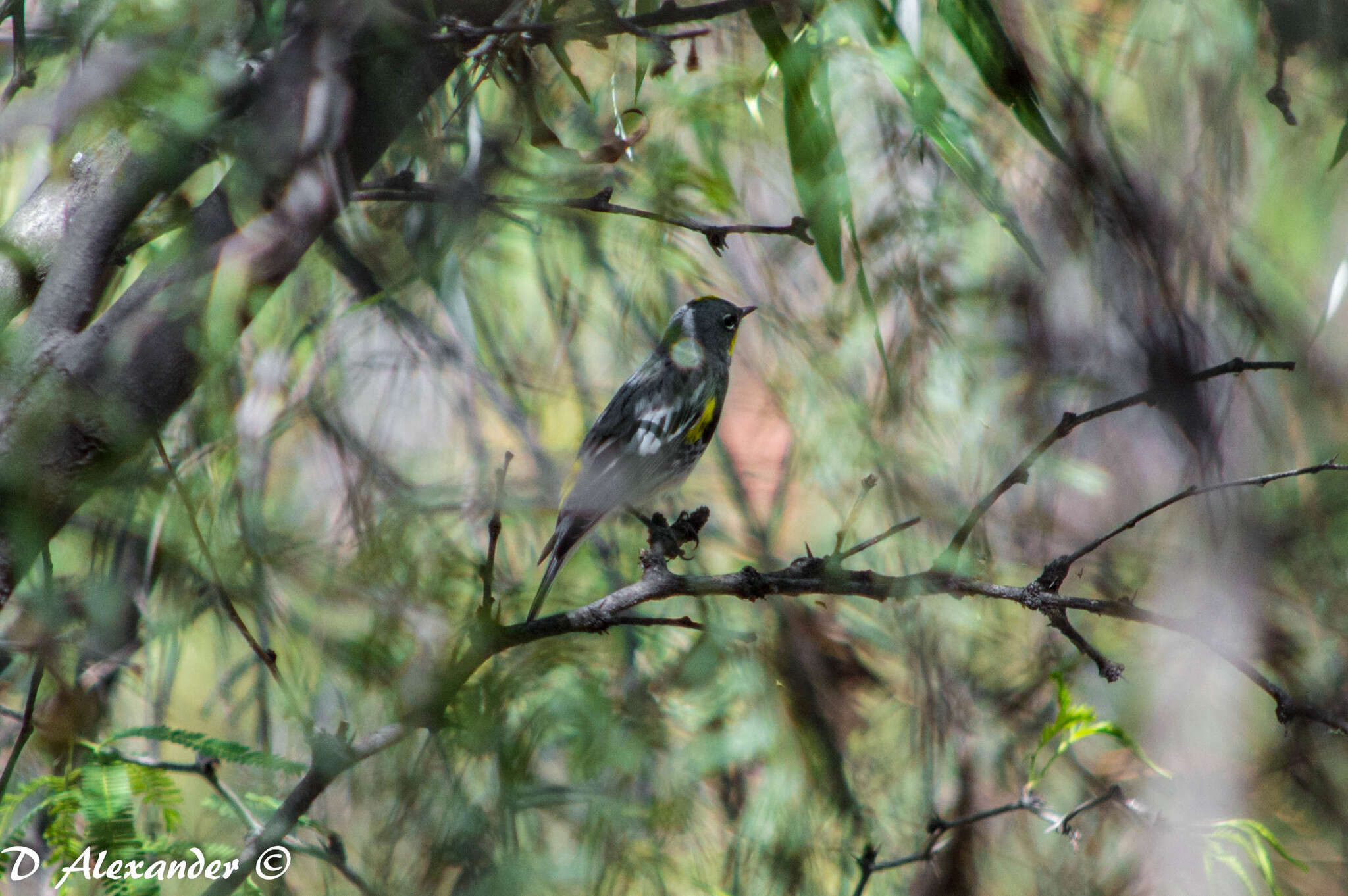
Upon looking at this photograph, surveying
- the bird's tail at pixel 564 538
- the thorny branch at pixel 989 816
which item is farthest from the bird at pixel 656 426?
the thorny branch at pixel 989 816

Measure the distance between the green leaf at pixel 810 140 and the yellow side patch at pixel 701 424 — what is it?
1.47 feet

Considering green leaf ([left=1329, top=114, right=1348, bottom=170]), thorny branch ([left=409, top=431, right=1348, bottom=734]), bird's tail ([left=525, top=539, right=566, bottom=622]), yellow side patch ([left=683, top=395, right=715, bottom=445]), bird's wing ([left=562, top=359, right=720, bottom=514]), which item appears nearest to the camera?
thorny branch ([left=409, top=431, right=1348, bottom=734])

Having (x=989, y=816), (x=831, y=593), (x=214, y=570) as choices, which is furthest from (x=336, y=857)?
(x=989, y=816)

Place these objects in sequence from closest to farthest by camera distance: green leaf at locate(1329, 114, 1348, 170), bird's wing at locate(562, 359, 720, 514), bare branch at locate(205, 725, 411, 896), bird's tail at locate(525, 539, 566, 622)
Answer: bare branch at locate(205, 725, 411, 896)
green leaf at locate(1329, 114, 1348, 170)
bird's tail at locate(525, 539, 566, 622)
bird's wing at locate(562, 359, 720, 514)

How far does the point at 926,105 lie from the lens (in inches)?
31.9

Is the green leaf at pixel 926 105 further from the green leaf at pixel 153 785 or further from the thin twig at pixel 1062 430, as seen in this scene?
the green leaf at pixel 153 785

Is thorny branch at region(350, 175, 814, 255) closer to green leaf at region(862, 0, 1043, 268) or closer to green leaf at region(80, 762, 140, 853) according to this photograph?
green leaf at region(862, 0, 1043, 268)

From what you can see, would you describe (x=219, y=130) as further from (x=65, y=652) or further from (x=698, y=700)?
(x=698, y=700)

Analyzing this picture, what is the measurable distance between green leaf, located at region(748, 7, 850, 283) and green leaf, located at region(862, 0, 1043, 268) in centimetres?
6

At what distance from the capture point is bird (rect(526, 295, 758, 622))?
100 centimetres

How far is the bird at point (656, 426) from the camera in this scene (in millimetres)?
996

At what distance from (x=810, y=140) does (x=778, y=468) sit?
502mm

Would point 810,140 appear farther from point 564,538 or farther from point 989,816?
point 989,816

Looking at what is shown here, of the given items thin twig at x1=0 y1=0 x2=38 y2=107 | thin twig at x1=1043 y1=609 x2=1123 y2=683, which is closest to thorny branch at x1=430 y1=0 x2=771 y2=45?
thin twig at x1=0 y1=0 x2=38 y2=107
